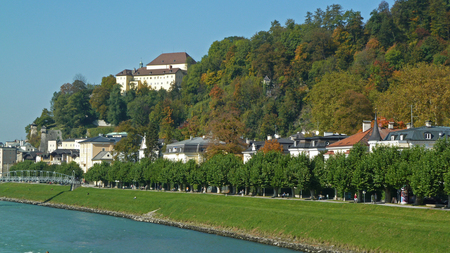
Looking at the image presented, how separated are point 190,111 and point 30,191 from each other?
2087 inches

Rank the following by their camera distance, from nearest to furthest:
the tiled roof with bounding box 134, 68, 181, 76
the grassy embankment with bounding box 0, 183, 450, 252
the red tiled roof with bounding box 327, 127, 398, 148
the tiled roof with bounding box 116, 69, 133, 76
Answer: the grassy embankment with bounding box 0, 183, 450, 252, the red tiled roof with bounding box 327, 127, 398, 148, the tiled roof with bounding box 134, 68, 181, 76, the tiled roof with bounding box 116, 69, 133, 76

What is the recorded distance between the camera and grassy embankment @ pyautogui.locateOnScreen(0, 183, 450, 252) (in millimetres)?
36156

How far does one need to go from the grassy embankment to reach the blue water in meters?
2.36

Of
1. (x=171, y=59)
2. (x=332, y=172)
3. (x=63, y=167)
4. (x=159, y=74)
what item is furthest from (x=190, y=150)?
(x=171, y=59)

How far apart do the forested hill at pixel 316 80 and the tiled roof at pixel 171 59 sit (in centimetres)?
2365

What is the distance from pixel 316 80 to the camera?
114 metres

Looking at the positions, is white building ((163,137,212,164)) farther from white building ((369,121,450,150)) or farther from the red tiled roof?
white building ((369,121,450,150))

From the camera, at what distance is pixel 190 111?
14338cm

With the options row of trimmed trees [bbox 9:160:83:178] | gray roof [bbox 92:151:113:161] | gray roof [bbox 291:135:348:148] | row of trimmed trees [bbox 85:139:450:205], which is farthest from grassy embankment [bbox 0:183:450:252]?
gray roof [bbox 92:151:113:161]

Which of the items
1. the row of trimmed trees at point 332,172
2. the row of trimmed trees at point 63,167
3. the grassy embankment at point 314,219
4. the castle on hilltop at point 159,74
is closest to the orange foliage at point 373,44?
the row of trimmed trees at point 332,172

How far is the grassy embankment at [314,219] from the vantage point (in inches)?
1423

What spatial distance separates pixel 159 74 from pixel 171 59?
10042 mm

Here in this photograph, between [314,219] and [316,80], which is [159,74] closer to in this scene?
[316,80]

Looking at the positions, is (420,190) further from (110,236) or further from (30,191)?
(30,191)
